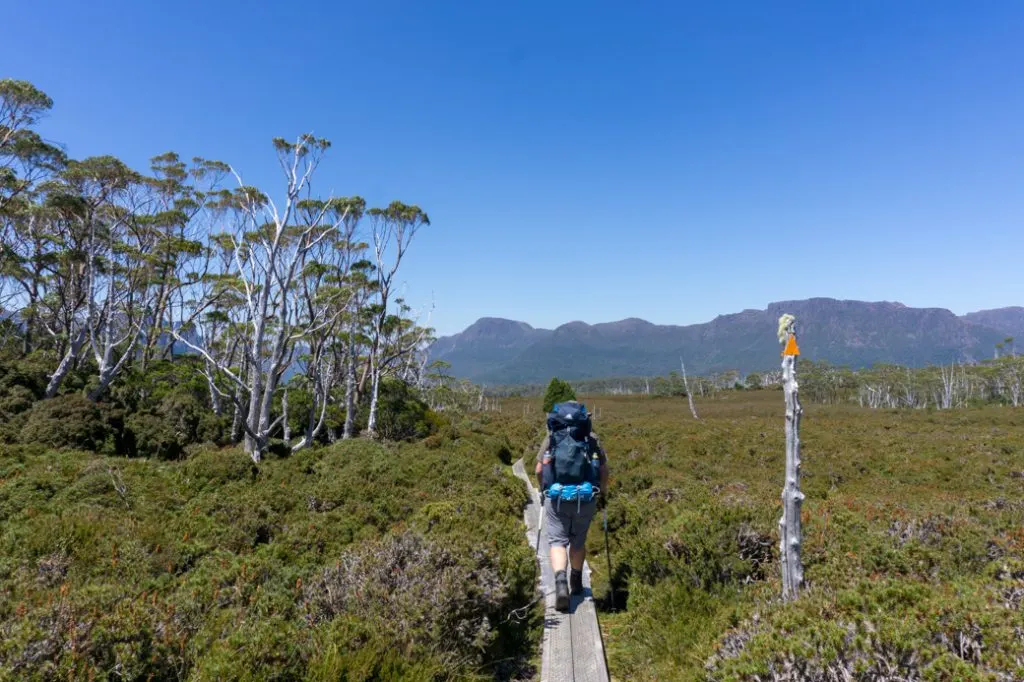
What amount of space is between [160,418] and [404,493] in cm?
1165

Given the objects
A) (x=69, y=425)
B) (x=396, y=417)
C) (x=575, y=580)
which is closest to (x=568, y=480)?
(x=575, y=580)

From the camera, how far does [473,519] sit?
689 cm

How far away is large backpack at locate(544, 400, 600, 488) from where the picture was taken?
4.98 meters

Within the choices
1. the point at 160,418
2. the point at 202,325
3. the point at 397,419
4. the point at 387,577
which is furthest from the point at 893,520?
the point at 202,325

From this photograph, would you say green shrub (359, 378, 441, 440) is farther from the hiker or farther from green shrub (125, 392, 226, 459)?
the hiker

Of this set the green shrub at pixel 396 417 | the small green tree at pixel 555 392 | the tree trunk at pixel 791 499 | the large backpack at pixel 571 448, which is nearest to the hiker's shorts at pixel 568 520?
the large backpack at pixel 571 448

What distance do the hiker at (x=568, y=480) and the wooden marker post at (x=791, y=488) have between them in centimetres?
157

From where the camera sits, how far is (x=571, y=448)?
502 centimetres

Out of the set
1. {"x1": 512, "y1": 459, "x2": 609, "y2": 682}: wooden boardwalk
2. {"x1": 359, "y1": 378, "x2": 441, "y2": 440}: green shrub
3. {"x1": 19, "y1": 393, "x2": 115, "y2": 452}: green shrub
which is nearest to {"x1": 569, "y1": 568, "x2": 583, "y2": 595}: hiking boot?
{"x1": 512, "y1": 459, "x2": 609, "y2": 682}: wooden boardwalk

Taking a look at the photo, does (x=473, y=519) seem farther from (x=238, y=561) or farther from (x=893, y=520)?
(x=893, y=520)

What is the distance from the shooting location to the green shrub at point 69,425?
44.7 feet

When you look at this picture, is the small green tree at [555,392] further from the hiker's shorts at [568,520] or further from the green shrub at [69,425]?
the hiker's shorts at [568,520]

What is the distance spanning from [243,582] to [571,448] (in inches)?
121

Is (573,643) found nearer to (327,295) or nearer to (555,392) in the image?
(327,295)
